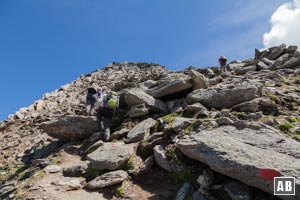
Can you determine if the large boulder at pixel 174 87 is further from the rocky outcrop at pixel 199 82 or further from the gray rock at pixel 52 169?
the gray rock at pixel 52 169

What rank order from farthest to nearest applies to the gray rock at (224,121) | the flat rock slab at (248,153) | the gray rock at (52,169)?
the gray rock at (52,169) < the gray rock at (224,121) < the flat rock slab at (248,153)

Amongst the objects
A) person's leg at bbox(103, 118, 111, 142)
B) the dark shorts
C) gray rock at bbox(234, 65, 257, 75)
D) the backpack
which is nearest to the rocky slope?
person's leg at bbox(103, 118, 111, 142)

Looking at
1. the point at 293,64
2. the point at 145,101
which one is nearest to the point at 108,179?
the point at 145,101

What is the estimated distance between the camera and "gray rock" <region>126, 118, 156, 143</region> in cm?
1641

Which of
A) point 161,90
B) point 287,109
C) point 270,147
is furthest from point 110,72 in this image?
point 270,147

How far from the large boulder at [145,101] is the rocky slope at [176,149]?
0.07 m

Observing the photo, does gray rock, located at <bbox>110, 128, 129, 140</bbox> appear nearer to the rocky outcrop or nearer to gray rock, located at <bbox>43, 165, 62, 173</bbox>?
gray rock, located at <bbox>43, 165, 62, 173</bbox>

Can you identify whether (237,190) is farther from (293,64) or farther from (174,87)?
(293,64)

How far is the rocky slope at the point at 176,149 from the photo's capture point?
36.7ft


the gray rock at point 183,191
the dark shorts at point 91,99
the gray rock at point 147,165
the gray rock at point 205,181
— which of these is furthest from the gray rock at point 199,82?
the gray rock at point 183,191

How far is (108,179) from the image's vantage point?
13.0 metres

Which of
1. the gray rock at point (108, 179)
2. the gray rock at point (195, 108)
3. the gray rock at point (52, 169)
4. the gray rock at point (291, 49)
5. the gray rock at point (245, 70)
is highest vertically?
the gray rock at point (291, 49)

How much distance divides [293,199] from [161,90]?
488 inches

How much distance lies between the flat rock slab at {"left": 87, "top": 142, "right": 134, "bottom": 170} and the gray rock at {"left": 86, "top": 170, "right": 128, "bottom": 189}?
61 centimetres
